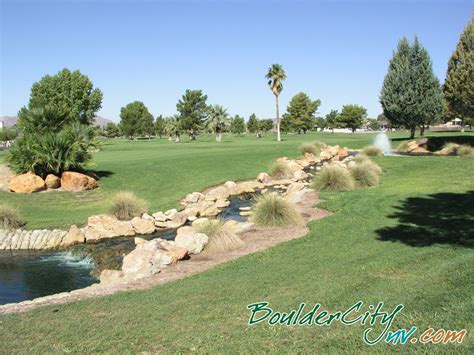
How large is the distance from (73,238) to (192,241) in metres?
5.44

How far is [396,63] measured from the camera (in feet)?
163

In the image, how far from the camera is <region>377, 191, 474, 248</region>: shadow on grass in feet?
37.6

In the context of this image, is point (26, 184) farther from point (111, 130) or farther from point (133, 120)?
point (111, 130)

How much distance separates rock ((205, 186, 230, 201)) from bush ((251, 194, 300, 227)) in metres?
7.24

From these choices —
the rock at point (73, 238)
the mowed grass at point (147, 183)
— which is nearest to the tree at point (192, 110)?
the mowed grass at point (147, 183)

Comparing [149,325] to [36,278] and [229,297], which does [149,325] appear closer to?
[229,297]

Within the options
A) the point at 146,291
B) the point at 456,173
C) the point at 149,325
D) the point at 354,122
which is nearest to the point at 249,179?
the point at 456,173

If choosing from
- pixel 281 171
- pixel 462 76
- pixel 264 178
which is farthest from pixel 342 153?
pixel 264 178

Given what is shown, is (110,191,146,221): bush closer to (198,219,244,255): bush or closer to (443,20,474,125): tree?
(198,219,244,255): bush

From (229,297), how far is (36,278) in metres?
7.49

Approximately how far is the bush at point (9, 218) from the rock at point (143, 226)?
15.9 feet

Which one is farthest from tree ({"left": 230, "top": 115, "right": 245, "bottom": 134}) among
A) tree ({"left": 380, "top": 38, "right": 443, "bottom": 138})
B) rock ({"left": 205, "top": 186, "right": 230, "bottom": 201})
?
rock ({"left": 205, "top": 186, "right": 230, "bottom": 201})

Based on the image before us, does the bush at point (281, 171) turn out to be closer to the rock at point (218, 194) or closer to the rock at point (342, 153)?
the rock at point (218, 194)

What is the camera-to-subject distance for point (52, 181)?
77.4 ft
